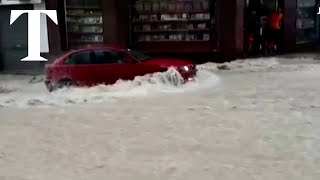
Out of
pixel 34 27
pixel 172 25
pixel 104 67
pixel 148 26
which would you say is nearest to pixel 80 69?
pixel 104 67

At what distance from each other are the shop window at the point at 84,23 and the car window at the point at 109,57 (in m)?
5.84

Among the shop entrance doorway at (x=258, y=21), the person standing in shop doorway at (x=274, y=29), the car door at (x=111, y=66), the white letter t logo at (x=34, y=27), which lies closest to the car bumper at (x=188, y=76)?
the car door at (x=111, y=66)

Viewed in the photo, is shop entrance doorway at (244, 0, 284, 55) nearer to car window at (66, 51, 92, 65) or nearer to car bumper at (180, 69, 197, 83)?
car bumper at (180, 69, 197, 83)

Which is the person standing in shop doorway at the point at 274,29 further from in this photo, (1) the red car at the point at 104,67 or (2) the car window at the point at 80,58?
(2) the car window at the point at 80,58

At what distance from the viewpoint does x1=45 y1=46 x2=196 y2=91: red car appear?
14047mm

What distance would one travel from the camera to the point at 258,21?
21.2 metres

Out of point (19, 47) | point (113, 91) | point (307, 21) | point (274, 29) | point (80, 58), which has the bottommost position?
point (113, 91)

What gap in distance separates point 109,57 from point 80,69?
91 cm

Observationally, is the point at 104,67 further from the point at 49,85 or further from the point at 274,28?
the point at 274,28

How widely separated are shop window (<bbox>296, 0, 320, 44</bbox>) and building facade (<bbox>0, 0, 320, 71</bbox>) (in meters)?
0.41

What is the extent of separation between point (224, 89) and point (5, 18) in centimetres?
1172

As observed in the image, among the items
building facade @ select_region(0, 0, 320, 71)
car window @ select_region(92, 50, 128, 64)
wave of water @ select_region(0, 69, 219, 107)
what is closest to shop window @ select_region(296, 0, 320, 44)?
building facade @ select_region(0, 0, 320, 71)

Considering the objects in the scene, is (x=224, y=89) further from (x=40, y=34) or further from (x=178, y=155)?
(x=40, y=34)

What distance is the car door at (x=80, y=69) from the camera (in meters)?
14.4
